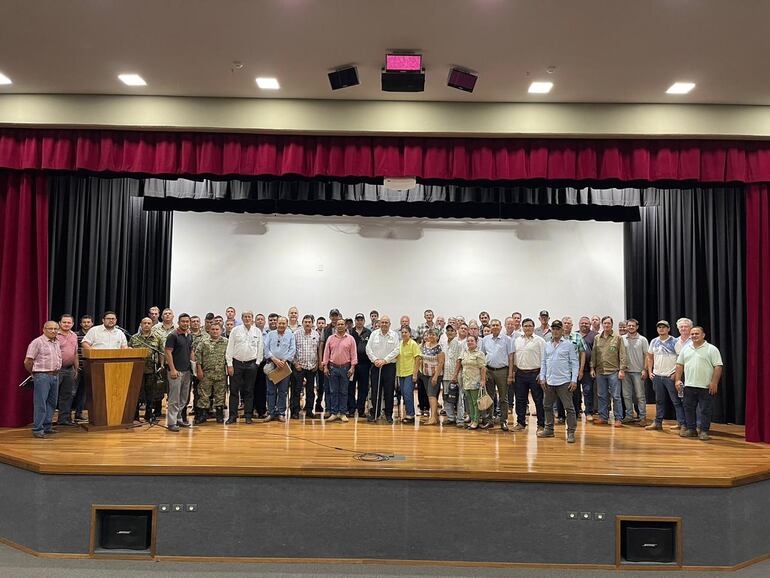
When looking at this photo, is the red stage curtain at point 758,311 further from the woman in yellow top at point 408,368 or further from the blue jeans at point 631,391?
the woman in yellow top at point 408,368

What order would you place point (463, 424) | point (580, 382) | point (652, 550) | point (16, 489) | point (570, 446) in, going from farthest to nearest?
point (580, 382), point (463, 424), point (570, 446), point (16, 489), point (652, 550)

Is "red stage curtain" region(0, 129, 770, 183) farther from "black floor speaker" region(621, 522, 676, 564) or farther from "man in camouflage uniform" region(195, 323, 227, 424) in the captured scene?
"black floor speaker" region(621, 522, 676, 564)

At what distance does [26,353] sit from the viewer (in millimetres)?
6262

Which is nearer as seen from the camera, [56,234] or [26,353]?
[26,353]

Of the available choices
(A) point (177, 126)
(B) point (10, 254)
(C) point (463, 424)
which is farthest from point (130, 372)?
(C) point (463, 424)

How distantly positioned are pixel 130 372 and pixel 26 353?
3.44ft

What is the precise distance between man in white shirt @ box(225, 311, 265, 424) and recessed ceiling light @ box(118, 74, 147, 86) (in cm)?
281

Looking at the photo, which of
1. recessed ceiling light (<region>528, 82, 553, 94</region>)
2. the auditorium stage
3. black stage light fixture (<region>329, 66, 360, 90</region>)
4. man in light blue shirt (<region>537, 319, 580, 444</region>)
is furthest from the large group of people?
black stage light fixture (<region>329, 66, 360, 90</region>)

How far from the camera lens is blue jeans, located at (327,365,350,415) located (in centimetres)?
743

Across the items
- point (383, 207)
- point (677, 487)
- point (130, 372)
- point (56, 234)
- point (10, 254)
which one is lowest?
point (677, 487)

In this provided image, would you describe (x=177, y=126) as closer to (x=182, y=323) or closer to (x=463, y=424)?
(x=182, y=323)

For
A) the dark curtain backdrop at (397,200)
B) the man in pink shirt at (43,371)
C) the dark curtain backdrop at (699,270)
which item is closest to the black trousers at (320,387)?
the dark curtain backdrop at (397,200)

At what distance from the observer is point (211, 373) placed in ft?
23.4

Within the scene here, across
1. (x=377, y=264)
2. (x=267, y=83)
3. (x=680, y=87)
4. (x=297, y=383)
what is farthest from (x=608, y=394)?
(x=267, y=83)
